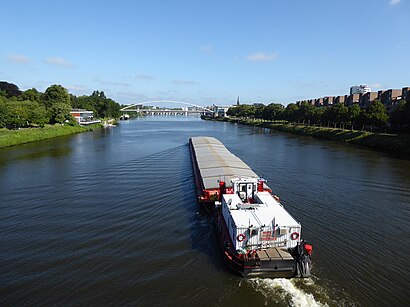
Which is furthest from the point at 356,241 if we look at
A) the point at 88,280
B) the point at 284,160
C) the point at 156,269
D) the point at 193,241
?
the point at 284,160

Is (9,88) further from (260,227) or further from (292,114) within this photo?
(260,227)

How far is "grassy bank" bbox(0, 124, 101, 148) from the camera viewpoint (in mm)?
52769

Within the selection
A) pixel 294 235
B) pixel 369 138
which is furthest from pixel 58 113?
pixel 294 235

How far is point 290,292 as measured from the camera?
39.0 feet

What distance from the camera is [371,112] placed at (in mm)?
62094

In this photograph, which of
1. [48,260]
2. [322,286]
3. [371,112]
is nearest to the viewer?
[322,286]

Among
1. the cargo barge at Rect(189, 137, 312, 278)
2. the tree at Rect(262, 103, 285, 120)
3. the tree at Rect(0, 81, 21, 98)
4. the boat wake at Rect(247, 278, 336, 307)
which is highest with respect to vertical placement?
the tree at Rect(0, 81, 21, 98)

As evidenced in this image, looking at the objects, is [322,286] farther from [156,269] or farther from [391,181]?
[391,181]

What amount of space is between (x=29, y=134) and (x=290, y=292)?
61647 mm

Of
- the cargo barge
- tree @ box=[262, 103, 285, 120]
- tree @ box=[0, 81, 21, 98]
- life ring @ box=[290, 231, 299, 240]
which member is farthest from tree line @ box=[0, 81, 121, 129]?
tree @ box=[262, 103, 285, 120]

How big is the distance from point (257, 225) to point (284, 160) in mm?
29074

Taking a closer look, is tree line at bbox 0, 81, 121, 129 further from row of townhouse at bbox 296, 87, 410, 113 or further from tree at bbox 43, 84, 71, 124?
row of townhouse at bbox 296, 87, 410, 113

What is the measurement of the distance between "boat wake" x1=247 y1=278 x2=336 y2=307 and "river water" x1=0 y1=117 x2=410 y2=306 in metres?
0.04

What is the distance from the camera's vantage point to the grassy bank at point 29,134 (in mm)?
52769
